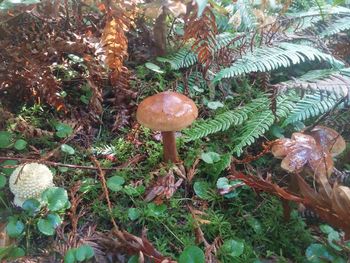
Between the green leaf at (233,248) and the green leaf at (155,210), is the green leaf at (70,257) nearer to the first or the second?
the green leaf at (155,210)

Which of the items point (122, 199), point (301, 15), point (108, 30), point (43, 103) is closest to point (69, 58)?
point (43, 103)

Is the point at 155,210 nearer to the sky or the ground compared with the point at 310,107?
nearer to the ground

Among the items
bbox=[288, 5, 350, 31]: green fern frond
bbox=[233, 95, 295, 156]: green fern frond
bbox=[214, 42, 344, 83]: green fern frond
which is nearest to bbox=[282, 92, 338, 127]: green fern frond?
bbox=[233, 95, 295, 156]: green fern frond

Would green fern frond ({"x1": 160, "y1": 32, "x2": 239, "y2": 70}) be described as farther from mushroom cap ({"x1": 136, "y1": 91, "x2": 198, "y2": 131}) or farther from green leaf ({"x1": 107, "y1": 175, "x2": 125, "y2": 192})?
green leaf ({"x1": 107, "y1": 175, "x2": 125, "y2": 192})

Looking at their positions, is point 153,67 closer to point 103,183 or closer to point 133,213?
point 103,183

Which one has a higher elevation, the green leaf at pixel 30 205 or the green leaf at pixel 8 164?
the green leaf at pixel 8 164

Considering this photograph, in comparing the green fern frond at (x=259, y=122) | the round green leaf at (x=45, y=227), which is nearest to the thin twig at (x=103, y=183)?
the round green leaf at (x=45, y=227)

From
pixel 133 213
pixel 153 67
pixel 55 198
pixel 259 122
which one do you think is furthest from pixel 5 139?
pixel 259 122

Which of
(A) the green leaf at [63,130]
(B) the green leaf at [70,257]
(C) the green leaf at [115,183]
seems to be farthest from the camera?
(A) the green leaf at [63,130]
